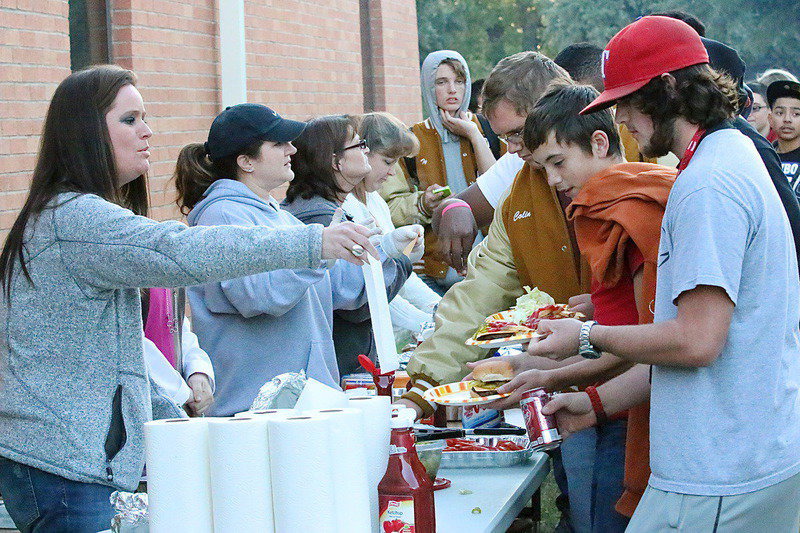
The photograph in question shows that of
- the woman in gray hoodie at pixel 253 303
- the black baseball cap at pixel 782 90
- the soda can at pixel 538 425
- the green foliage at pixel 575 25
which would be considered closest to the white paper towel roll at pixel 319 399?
the soda can at pixel 538 425

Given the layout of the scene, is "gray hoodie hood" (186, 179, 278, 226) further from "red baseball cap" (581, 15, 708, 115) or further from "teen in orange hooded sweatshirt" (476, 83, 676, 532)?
"red baseball cap" (581, 15, 708, 115)

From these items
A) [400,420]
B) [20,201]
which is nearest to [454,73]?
[20,201]

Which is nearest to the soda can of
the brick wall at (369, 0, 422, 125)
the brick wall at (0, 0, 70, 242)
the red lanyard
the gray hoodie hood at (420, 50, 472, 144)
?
the red lanyard

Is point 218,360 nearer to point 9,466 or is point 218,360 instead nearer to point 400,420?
point 9,466

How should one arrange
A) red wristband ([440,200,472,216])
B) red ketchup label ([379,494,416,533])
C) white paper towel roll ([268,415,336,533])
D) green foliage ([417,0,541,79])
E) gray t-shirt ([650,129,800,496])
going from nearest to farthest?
white paper towel roll ([268,415,336,533]), red ketchup label ([379,494,416,533]), gray t-shirt ([650,129,800,496]), red wristband ([440,200,472,216]), green foliage ([417,0,541,79])

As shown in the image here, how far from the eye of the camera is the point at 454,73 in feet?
21.8

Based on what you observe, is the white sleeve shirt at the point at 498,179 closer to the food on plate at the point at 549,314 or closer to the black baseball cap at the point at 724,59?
the black baseball cap at the point at 724,59

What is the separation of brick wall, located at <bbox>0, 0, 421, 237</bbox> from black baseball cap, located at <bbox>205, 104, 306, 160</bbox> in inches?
38.2

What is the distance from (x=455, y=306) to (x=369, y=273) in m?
1.15

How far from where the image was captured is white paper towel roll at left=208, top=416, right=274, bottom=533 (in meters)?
1.89

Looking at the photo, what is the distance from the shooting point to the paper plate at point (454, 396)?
2.89 metres

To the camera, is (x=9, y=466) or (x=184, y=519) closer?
(x=184, y=519)

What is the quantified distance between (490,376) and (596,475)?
43 centimetres

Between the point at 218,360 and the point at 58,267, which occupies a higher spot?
the point at 58,267
